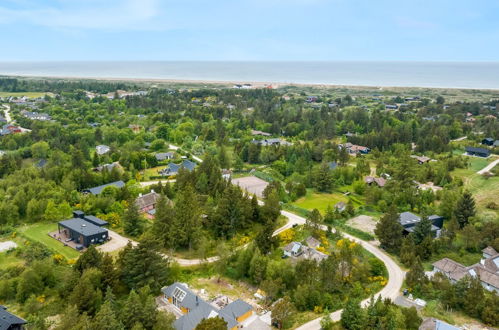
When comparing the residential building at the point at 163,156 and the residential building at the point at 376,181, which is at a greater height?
the residential building at the point at 376,181

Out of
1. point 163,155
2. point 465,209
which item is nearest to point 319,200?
point 465,209

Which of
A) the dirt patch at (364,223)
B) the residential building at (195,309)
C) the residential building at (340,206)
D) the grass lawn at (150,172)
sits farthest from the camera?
the grass lawn at (150,172)

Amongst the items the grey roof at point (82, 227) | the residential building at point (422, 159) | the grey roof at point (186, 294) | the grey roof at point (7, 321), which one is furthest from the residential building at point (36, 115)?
the residential building at point (422, 159)

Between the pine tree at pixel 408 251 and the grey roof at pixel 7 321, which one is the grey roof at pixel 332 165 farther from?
the grey roof at pixel 7 321

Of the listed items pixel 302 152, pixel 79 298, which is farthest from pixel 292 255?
pixel 302 152

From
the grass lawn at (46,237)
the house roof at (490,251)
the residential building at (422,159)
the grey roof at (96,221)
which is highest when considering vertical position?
the residential building at (422,159)

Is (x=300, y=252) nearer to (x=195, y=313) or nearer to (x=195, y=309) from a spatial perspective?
(x=195, y=309)

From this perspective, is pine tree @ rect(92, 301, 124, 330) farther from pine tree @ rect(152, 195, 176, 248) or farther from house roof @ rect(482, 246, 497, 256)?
house roof @ rect(482, 246, 497, 256)
